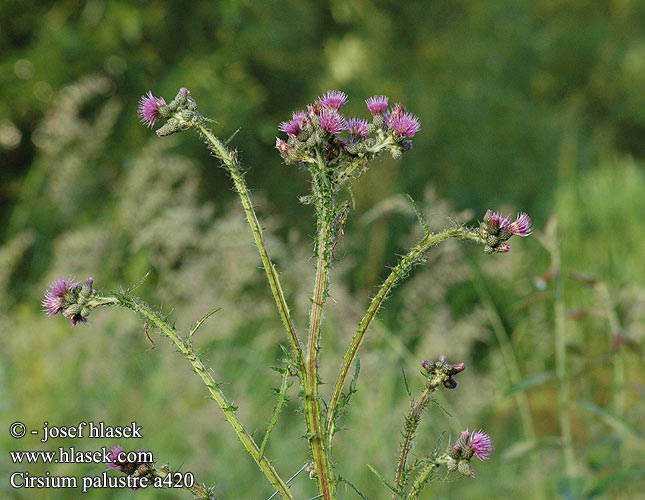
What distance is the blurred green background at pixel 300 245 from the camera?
2064mm

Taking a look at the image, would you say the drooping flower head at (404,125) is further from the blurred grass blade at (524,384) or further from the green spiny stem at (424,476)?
the blurred grass blade at (524,384)

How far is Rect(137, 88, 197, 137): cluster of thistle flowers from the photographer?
1.43 ft

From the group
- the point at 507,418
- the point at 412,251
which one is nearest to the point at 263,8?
the point at 507,418

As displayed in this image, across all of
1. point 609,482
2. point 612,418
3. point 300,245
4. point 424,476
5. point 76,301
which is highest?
point 300,245

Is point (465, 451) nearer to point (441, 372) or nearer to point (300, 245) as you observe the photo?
point (441, 372)

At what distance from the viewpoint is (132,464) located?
422 millimetres

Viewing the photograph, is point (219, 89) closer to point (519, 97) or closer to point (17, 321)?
point (17, 321)

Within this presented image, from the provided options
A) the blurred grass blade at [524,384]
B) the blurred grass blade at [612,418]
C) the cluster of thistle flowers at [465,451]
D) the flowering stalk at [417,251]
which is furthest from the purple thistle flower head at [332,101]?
the blurred grass blade at [612,418]

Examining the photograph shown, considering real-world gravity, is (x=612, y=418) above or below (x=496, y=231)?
above

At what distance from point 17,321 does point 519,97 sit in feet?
12.7

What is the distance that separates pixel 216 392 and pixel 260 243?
85 mm

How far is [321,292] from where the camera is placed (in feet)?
1.41

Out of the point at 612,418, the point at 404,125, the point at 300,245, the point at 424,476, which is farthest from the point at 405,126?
the point at 300,245

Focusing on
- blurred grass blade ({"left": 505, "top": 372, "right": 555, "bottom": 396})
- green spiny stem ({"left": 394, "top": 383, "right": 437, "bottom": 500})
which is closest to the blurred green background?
blurred grass blade ({"left": 505, "top": 372, "right": 555, "bottom": 396})
